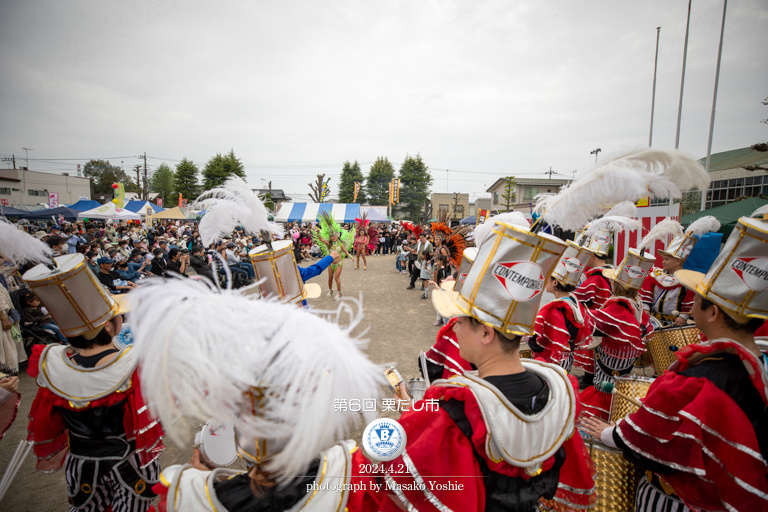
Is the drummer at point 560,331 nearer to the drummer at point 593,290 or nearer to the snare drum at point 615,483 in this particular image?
the drummer at point 593,290

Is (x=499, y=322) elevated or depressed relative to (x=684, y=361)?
elevated

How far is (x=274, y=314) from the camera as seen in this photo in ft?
3.46

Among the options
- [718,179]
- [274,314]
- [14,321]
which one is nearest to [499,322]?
[274,314]

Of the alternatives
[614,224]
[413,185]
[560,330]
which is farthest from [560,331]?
[413,185]

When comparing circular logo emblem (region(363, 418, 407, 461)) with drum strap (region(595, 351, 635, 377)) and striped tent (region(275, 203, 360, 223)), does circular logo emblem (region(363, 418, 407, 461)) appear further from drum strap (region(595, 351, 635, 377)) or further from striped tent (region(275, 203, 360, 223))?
striped tent (region(275, 203, 360, 223))

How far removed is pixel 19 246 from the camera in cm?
234

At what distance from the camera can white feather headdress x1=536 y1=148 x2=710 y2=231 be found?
4.70 ft

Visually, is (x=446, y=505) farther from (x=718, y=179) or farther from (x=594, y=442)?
(x=718, y=179)

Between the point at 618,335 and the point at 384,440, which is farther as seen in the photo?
the point at 618,335

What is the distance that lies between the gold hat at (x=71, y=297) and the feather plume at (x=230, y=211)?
0.99 meters

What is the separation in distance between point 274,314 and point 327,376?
0.28m

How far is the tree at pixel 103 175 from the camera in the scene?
62656mm

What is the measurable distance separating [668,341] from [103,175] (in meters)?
92.3

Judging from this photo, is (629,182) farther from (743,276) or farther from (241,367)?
(241,367)
